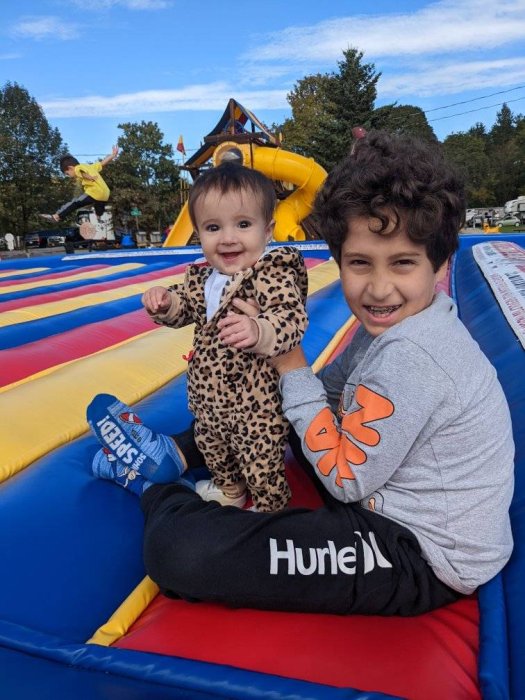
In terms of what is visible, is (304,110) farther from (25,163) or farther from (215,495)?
(215,495)

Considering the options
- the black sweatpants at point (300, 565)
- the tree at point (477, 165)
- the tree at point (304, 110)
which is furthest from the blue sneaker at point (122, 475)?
the tree at point (477, 165)

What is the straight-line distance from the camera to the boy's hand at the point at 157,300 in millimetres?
1147

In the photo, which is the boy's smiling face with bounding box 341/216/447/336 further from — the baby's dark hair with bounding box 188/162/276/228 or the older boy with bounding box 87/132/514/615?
the baby's dark hair with bounding box 188/162/276/228

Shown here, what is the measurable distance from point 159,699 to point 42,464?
0.60 m

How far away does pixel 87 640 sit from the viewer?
30.8 inches

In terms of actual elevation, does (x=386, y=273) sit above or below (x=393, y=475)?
above

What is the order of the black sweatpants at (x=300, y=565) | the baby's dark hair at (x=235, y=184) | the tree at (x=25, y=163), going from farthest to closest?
the tree at (x=25, y=163) → the baby's dark hair at (x=235, y=184) → the black sweatpants at (x=300, y=565)

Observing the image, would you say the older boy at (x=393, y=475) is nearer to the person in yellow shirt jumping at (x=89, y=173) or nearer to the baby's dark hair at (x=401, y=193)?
the baby's dark hair at (x=401, y=193)

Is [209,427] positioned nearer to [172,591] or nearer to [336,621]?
[172,591]

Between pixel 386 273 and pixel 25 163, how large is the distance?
2105 cm

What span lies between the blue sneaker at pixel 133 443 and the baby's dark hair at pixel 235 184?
0.43 meters

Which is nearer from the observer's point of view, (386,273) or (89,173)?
(386,273)

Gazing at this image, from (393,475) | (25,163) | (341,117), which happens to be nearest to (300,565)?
(393,475)

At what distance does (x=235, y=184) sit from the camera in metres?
1.08
